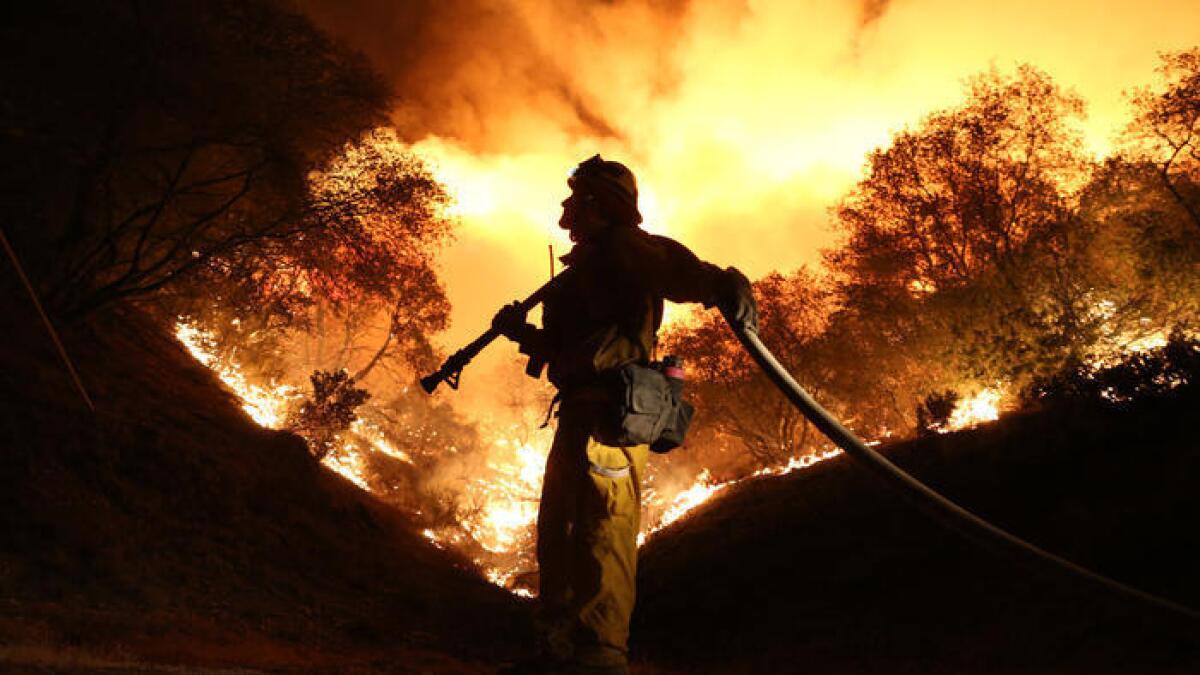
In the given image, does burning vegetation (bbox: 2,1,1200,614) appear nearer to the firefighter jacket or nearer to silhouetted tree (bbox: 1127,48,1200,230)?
silhouetted tree (bbox: 1127,48,1200,230)

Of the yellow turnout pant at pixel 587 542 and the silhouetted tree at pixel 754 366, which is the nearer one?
the yellow turnout pant at pixel 587 542

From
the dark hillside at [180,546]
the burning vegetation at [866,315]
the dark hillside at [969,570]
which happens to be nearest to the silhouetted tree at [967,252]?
the burning vegetation at [866,315]

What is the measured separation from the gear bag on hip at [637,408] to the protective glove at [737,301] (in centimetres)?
58

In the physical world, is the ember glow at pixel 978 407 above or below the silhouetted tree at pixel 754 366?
below

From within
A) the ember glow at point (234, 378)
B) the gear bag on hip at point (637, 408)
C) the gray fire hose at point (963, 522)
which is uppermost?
the ember glow at point (234, 378)

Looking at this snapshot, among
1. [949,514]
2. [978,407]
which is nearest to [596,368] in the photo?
[949,514]

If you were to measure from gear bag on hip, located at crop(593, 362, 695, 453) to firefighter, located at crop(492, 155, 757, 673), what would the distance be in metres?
0.09

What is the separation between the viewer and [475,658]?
8.12 meters

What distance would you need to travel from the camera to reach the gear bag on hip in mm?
3604

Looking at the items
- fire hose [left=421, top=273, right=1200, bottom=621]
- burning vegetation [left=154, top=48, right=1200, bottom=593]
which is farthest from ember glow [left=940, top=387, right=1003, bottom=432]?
fire hose [left=421, top=273, right=1200, bottom=621]

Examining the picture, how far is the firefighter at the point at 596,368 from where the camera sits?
11.0 ft

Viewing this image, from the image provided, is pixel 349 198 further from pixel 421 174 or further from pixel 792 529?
pixel 792 529

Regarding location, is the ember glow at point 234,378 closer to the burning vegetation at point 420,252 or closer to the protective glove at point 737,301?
the burning vegetation at point 420,252

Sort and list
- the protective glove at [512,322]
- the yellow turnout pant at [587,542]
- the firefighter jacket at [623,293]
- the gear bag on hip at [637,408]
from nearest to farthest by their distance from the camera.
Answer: the yellow turnout pant at [587,542], the gear bag on hip at [637,408], the firefighter jacket at [623,293], the protective glove at [512,322]
